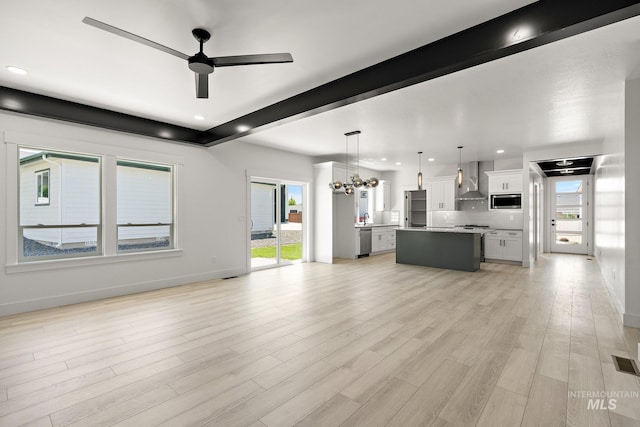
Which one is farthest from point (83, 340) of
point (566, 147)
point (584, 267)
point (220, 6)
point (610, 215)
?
point (584, 267)

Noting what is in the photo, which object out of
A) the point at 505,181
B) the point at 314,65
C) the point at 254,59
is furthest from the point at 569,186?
the point at 254,59

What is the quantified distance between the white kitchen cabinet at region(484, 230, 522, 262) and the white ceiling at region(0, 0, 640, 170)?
273cm

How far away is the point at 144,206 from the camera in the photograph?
5.22m

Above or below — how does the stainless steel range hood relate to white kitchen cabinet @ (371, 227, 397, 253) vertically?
above

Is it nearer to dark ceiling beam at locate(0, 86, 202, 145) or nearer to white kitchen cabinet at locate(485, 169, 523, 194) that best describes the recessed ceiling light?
dark ceiling beam at locate(0, 86, 202, 145)

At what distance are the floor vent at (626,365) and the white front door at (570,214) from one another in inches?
330

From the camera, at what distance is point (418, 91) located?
3.73 metres

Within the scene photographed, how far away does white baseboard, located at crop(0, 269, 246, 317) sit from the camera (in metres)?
3.95

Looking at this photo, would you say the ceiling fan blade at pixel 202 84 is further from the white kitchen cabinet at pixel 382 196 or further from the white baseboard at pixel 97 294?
the white kitchen cabinet at pixel 382 196

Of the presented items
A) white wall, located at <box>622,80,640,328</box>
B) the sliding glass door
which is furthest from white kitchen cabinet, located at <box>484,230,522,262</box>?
the sliding glass door

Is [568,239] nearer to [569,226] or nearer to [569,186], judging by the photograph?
[569,226]

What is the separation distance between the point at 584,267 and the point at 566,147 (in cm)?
280

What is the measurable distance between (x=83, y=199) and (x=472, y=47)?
210 inches

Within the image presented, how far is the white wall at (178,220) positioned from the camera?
3.93 meters
